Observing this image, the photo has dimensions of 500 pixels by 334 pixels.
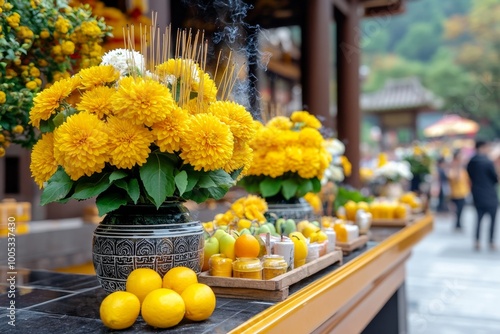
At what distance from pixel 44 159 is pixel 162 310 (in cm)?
45

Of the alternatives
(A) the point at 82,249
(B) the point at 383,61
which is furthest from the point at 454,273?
(B) the point at 383,61

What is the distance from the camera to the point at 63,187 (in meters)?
1.14

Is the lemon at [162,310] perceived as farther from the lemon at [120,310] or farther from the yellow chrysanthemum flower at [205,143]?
the yellow chrysanthemum flower at [205,143]

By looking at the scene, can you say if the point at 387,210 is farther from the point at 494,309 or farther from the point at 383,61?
the point at 383,61

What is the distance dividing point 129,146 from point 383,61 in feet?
115

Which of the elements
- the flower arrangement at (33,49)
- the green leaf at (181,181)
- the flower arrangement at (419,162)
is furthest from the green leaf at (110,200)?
the flower arrangement at (419,162)

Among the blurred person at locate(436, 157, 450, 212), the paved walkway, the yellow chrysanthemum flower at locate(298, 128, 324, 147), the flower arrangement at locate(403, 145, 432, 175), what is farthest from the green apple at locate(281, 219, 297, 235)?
the blurred person at locate(436, 157, 450, 212)

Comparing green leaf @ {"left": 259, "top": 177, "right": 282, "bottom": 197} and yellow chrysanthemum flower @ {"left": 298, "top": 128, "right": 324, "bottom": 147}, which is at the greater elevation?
yellow chrysanthemum flower @ {"left": 298, "top": 128, "right": 324, "bottom": 147}

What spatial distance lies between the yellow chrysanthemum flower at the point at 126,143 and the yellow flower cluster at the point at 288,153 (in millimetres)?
948

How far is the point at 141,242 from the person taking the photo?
45.1 inches

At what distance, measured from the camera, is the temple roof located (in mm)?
20562

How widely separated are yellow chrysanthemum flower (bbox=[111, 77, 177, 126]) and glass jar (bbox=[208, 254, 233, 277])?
0.42 m

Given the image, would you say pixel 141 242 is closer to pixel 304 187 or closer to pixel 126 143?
pixel 126 143

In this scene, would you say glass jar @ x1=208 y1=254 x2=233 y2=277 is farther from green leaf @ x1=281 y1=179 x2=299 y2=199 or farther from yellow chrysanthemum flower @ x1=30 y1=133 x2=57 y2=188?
green leaf @ x1=281 y1=179 x2=299 y2=199
